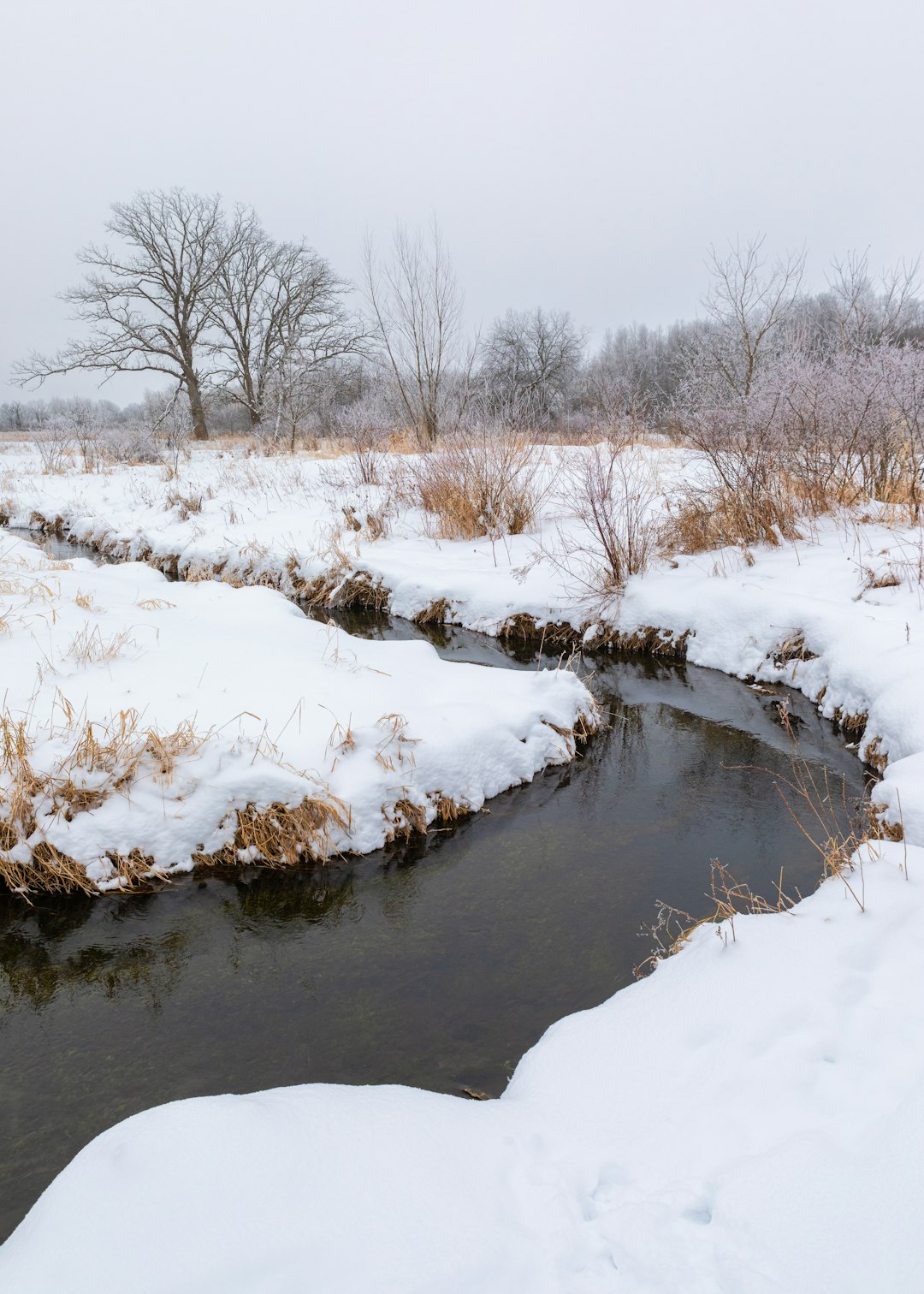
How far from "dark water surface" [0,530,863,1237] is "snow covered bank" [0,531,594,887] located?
20 cm

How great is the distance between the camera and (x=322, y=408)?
23688mm

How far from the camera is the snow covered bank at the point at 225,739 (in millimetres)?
3738

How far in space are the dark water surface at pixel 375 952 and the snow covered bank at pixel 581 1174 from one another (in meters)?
0.64

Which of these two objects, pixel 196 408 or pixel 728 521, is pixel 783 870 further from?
pixel 196 408

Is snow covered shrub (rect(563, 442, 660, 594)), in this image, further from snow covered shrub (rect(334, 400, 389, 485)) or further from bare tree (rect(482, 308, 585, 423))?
bare tree (rect(482, 308, 585, 423))

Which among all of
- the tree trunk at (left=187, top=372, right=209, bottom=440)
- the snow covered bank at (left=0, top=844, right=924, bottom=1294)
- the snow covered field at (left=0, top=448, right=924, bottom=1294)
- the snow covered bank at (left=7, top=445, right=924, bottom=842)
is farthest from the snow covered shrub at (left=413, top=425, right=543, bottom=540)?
the tree trunk at (left=187, top=372, right=209, bottom=440)

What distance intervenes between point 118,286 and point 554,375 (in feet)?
60.1

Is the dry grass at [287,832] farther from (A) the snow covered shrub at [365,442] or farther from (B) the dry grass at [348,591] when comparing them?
(A) the snow covered shrub at [365,442]

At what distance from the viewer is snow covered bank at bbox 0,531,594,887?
12.3 ft

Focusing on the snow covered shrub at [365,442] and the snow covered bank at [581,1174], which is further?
the snow covered shrub at [365,442]

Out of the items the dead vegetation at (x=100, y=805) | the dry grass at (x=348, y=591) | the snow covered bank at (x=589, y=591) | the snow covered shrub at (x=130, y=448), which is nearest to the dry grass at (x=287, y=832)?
the dead vegetation at (x=100, y=805)

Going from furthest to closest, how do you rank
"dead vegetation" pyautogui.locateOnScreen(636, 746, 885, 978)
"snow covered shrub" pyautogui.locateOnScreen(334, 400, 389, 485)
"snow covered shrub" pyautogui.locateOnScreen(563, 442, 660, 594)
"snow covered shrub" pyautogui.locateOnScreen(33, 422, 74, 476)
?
"snow covered shrub" pyautogui.locateOnScreen(33, 422, 74, 476), "snow covered shrub" pyautogui.locateOnScreen(334, 400, 389, 485), "snow covered shrub" pyautogui.locateOnScreen(563, 442, 660, 594), "dead vegetation" pyautogui.locateOnScreen(636, 746, 885, 978)

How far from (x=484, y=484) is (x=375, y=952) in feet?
23.8

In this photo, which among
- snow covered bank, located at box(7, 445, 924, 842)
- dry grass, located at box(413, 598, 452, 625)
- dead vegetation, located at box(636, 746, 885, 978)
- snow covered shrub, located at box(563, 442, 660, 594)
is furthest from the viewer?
dry grass, located at box(413, 598, 452, 625)
